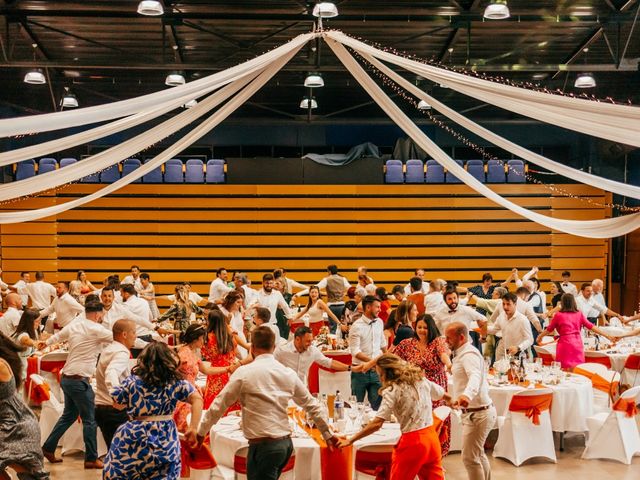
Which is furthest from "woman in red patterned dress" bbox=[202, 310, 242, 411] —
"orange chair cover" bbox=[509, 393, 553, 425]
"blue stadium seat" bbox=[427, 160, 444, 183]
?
"blue stadium seat" bbox=[427, 160, 444, 183]

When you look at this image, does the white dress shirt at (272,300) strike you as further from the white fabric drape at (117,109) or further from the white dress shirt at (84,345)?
the white fabric drape at (117,109)

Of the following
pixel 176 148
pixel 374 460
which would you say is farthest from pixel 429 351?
pixel 176 148

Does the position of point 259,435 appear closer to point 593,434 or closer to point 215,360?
point 215,360

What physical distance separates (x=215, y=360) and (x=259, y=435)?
7.32ft

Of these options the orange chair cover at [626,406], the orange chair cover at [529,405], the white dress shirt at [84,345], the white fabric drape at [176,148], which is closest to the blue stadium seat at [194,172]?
the white fabric drape at [176,148]

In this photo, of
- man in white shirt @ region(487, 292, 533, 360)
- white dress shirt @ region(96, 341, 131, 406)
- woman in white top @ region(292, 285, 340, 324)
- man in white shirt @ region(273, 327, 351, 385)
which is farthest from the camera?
woman in white top @ region(292, 285, 340, 324)

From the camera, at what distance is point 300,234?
56.0 ft

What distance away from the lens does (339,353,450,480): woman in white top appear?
4.85 m

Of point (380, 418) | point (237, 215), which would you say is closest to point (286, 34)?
point (237, 215)

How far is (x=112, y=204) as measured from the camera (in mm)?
16844

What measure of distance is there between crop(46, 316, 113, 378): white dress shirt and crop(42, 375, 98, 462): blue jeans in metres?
0.12

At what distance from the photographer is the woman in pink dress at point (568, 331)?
8539 millimetres

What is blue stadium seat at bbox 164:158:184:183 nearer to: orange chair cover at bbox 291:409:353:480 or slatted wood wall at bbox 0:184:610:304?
slatted wood wall at bbox 0:184:610:304

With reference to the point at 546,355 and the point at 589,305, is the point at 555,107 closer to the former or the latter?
the point at 546,355
